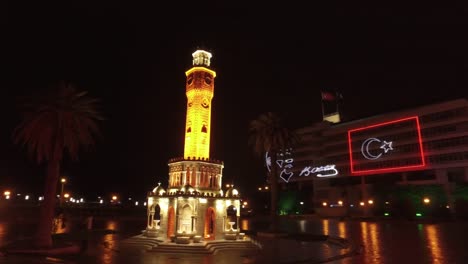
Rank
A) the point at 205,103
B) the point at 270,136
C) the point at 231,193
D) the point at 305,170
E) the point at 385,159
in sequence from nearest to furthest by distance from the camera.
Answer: the point at 231,193 < the point at 205,103 < the point at 270,136 < the point at 385,159 < the point at 305,170

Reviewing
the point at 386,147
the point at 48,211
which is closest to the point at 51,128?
the point at 48,211

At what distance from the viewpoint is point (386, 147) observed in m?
85.4

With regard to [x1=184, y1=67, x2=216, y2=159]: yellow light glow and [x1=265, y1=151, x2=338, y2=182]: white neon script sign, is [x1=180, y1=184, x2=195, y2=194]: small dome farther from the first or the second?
[x1=265, y1=151, x2=338, y2=182]: white neon script sign

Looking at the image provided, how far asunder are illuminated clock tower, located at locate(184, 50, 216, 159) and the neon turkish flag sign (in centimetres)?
6081

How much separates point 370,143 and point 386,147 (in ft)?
15.1

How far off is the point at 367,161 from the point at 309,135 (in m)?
24.5

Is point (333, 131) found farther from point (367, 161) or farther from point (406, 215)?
point (406, 215)

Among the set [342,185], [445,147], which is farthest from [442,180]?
[342,185]

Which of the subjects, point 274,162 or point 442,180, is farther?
point 442,180

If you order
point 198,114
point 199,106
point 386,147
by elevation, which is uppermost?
point 386,147

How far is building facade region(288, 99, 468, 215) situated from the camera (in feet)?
237

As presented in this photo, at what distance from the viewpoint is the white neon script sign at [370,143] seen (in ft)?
279

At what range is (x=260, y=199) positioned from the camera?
105 meters

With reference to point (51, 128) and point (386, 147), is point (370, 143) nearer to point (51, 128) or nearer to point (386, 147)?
point (386, 147)
